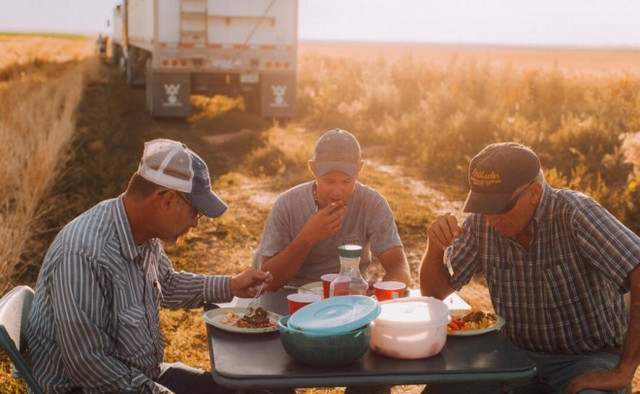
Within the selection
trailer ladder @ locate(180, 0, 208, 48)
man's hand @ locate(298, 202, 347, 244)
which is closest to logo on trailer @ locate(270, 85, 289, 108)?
trailer ladder @ locate(180, 0, 208, 48)

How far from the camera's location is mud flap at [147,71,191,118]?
15.7m

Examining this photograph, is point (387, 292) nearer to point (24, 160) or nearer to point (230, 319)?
point (230, 319)

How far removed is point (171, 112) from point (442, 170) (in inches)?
261

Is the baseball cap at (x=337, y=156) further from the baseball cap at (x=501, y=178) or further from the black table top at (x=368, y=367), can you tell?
the black table top at (x=368, y=367)

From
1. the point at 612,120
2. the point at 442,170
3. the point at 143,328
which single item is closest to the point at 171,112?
the point at 442,170

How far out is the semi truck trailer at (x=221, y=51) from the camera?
1527 centimetres

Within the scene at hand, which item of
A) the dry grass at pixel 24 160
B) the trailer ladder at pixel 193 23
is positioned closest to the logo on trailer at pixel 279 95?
the trailer ladder at pixel 193 23

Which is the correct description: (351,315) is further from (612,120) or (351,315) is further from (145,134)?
(145,134)

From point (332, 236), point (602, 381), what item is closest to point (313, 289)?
point (332, 236)

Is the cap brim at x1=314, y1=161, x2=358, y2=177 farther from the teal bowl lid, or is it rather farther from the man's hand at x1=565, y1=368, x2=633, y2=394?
the man's hand at x1=565, y1=368, x2=633, y2=394

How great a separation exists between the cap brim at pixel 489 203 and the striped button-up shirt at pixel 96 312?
1.29m

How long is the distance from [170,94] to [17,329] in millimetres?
13459

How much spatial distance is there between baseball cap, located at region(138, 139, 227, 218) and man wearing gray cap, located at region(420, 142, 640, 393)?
40.4 inches

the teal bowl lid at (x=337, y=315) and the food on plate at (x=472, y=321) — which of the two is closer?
the teal bowl lid at (x=337, y=315)
